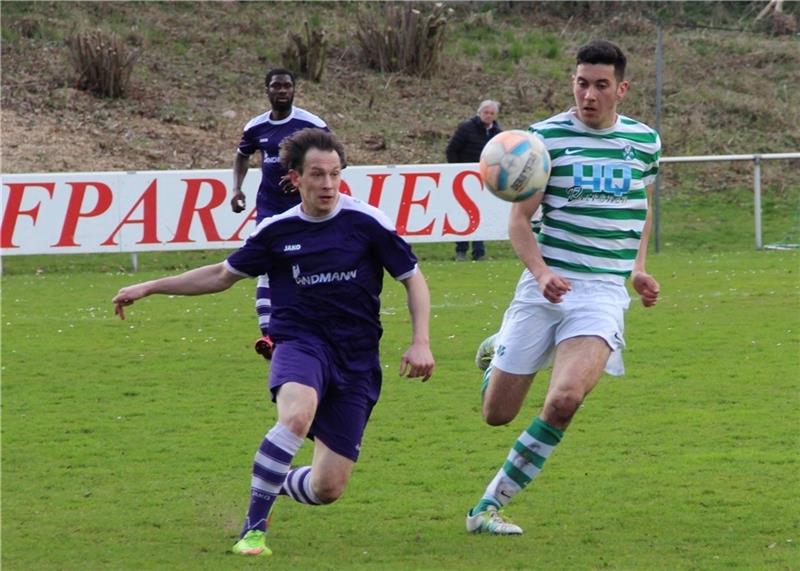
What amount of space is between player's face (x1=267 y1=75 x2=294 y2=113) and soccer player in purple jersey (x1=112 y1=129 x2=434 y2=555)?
4.49 m

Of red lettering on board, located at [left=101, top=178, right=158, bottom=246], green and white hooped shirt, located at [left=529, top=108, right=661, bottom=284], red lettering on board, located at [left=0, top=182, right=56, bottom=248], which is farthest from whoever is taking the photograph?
red lettering on board, located at [left=101, top=178, right=158, bottom=246]

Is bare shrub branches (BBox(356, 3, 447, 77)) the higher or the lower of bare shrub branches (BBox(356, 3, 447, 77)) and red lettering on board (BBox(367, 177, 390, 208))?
the lower

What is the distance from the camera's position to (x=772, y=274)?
1709 centimetres

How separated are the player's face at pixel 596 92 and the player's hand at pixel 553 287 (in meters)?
0.86

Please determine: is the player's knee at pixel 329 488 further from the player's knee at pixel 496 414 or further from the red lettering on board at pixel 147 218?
the red lettering on board at pixel 147 218

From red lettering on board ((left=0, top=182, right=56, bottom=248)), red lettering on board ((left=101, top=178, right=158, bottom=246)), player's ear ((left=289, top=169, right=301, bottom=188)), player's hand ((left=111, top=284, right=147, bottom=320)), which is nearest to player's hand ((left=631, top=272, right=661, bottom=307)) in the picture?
player's ear ((left=289, top=169, right=301, bottom=188))

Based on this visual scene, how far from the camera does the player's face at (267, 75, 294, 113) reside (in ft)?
36.3

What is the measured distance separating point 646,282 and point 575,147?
2.43ft

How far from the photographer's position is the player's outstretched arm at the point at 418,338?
6273mm

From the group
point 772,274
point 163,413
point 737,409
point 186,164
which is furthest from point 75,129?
point 737,409

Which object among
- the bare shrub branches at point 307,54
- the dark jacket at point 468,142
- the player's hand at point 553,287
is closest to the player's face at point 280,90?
the player's hand at point 553,287

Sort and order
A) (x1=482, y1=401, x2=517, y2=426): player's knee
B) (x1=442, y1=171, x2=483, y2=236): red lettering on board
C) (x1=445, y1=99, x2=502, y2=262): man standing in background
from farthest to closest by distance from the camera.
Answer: (x1=445, y1=99, x2=502, y2=262): man standing in background → (x1=442, y1=171, x2=483, y2=236): red lettering on board → (x1=482, y1=401, x2=517, y2=426): player's knee

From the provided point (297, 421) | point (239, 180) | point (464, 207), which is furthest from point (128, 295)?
point (464, 207)

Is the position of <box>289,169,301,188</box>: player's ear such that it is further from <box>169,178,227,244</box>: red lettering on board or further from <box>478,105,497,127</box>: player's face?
<box>478,105,497,127</box>: player's face
